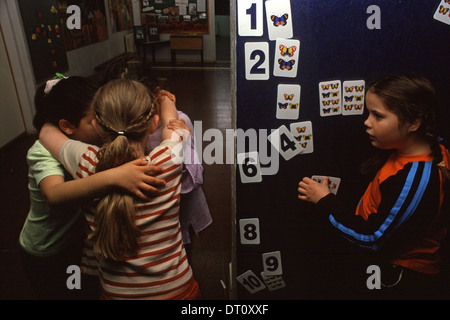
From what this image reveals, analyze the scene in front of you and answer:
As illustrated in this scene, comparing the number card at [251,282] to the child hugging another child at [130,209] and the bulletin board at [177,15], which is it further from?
the bulletin board at [177,15]

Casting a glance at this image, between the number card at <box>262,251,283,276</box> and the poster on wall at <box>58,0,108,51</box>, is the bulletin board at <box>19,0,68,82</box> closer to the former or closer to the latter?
the poster on wall at <box>58,0,108,51</box>

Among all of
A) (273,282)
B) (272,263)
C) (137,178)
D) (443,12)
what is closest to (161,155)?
(137,178)

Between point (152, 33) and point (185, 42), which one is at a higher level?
point (152, 33)

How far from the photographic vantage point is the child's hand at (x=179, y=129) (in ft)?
4.24

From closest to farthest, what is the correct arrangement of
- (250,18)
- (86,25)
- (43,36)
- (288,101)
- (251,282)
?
1. (250,18)
2. (288,101)
3. (251,282)
4. (43,36)
5. (86,25)

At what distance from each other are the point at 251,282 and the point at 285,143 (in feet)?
2.81

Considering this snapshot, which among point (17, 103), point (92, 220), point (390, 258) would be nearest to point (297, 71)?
point (390, 258)

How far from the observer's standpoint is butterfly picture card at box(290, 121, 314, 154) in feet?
5.24

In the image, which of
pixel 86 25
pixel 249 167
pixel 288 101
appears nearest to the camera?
pixel 288 101

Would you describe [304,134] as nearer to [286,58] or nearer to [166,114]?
[286,58]

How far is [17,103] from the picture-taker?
181 inches

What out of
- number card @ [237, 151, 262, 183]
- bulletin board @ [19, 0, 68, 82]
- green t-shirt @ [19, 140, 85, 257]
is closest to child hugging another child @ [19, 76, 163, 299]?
green t-shirt @ [19, 140, 85, 257]

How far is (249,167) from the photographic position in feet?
5.49
